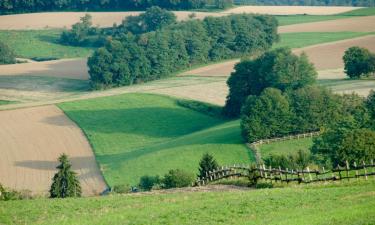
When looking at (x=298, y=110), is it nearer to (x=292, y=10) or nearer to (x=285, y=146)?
(x=285, y=146)

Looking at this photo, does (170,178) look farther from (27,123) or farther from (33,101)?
(33,101)

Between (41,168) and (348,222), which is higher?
(348,222)

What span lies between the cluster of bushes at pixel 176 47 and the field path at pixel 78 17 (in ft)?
84.8

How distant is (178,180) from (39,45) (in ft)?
378

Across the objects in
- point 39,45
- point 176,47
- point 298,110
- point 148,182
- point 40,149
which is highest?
point 176,47

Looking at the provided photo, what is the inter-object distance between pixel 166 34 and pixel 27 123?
4523 centimetres

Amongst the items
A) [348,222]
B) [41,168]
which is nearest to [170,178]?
[41,168]

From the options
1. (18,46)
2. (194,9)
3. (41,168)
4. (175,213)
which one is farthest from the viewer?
(194,9)

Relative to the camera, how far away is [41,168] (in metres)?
83.2

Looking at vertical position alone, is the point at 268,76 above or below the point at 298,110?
above

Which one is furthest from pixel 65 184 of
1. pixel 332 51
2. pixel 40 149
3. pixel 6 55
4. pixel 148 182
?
pixel 6 55

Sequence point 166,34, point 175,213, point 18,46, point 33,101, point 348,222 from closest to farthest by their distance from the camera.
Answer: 1. point 348,222
2. point 175,213
3. point 33,101
4. point 166,34
5. point 18,46

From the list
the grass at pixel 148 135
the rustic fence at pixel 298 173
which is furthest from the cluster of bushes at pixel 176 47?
the rustic fence at pixel 298 173

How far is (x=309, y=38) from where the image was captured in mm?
158375
